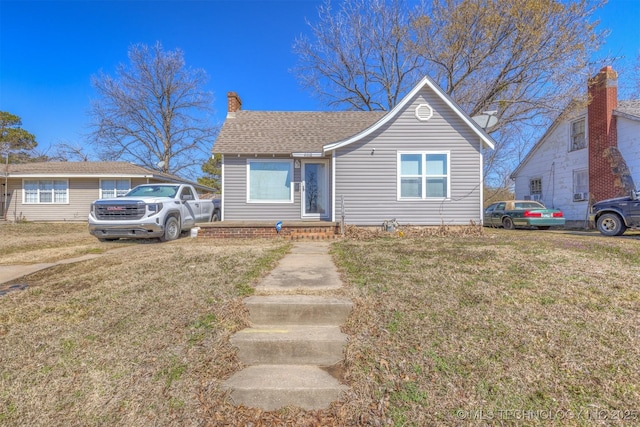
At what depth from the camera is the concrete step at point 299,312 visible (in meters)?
3.22

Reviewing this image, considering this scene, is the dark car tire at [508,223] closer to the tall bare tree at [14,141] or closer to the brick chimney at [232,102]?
the brick chimney at [232,102]

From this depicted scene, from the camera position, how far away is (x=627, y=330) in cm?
288

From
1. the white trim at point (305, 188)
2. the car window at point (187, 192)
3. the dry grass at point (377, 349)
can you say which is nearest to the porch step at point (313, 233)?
the white trim at point (305, 188)

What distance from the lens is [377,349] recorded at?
269 cm

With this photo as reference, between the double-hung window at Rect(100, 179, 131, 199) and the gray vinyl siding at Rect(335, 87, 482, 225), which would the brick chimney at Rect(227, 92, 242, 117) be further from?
the double-hung window at Rect(100, 179, 131, 199)

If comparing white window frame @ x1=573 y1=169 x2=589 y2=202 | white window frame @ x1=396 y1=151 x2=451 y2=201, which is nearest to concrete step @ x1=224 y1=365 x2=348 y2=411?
white window frame @ x1=396 y1=151 x2=451 y2=201

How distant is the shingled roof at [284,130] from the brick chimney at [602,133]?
1017 centimetres

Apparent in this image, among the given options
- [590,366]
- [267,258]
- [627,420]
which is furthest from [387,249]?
[627,420]

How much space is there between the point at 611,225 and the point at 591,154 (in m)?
6.83

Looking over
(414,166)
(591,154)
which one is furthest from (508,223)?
(414,166)

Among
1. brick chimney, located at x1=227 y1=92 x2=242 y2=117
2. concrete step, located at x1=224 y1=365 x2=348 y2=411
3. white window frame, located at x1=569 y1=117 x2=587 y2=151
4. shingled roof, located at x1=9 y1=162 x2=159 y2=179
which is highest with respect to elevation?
brick chimney, located at x1=227 y1=92 x2=242 y2=117

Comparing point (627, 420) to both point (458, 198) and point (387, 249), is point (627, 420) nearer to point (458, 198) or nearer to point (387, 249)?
point (387, 249)

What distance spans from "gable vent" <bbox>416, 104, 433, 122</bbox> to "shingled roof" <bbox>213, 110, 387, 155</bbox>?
286 cm

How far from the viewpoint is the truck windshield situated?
9.67 meters
